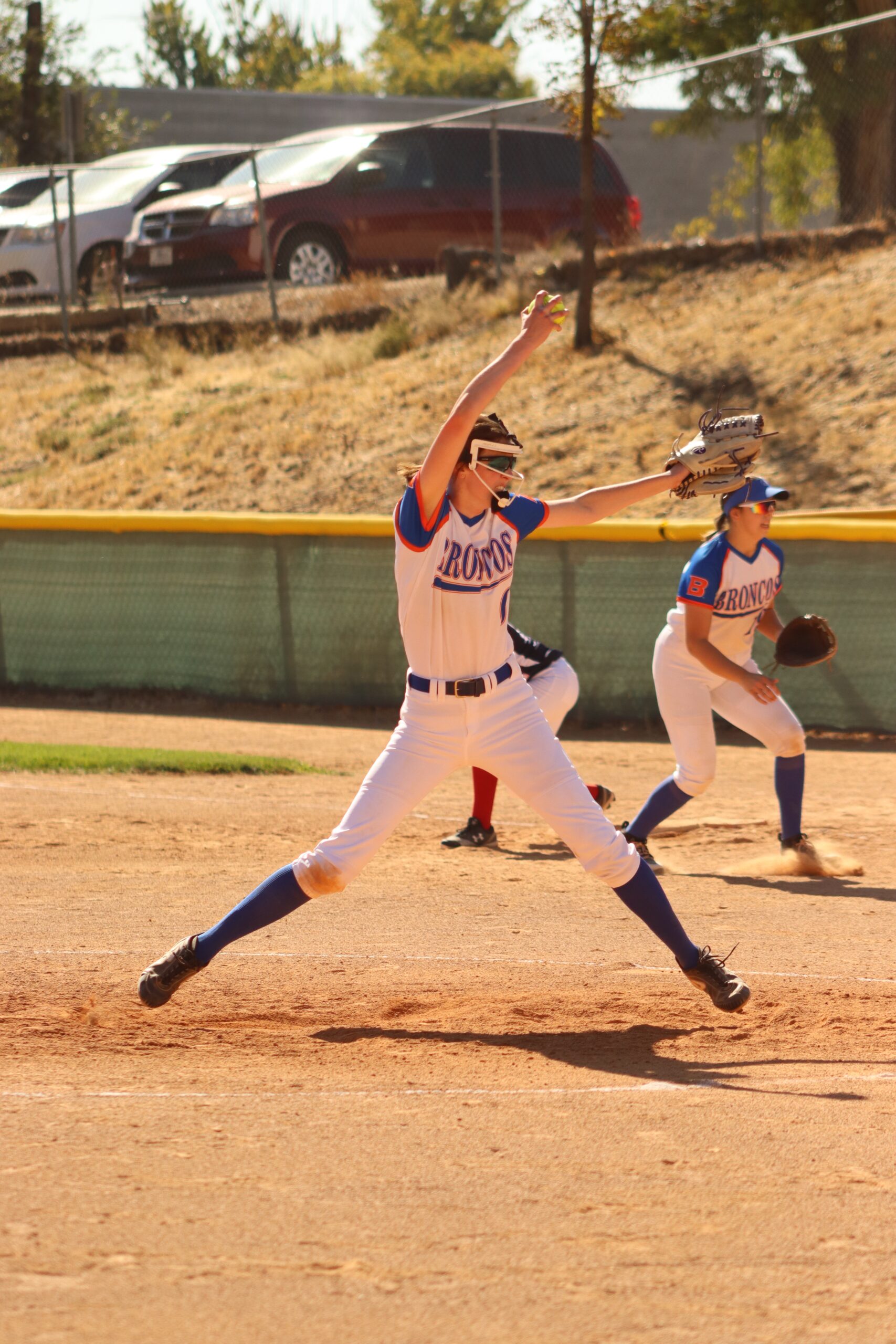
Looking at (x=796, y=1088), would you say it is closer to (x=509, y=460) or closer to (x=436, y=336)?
(x=509, y=460)

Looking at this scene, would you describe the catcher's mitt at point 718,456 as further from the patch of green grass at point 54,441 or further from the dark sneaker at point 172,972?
the patch of green grass at point 54,441

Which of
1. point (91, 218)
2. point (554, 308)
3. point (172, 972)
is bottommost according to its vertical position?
point (172, 972)

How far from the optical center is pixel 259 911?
4746 millimetres

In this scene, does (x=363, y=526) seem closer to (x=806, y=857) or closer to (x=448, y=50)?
(x=806, y=857)

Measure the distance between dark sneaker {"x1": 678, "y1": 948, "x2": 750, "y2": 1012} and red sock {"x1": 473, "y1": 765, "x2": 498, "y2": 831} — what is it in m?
3.18

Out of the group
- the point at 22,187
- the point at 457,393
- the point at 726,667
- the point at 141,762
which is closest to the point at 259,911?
the point at 726,667

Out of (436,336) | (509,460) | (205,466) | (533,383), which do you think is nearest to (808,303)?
(533,383)

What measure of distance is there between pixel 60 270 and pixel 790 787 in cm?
1616

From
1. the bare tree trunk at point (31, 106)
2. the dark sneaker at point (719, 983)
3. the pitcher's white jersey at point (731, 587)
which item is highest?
the bare tree trunk at point (31, 106)

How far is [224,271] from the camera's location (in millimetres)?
20375

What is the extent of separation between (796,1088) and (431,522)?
6.56 feet

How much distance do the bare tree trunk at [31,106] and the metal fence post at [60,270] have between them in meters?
11.8

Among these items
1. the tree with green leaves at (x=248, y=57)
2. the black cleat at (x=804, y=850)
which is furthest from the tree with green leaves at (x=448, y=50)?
the black cleat at (x=804, y=850)

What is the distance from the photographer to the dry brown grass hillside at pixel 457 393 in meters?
15.7
